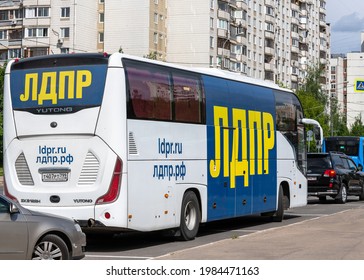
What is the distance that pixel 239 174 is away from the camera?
19047 mm

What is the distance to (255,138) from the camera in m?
20.0

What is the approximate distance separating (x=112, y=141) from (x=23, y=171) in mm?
1939

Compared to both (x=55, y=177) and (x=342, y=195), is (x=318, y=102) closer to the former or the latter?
(x=342, y=195)

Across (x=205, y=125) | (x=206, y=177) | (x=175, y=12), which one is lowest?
(x=206, y=177)

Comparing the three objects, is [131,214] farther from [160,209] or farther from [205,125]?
[205,125]

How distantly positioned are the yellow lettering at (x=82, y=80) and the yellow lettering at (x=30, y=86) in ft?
2.93

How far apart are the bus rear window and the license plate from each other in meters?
1.58

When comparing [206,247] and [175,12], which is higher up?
[175,12]

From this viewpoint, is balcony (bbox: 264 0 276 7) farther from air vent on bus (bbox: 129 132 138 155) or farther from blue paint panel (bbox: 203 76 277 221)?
air vent on bus (bbox: 129 132 138 155)

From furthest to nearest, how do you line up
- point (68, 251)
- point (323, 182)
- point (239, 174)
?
1. point (323, 182)
2. point (239, 174)
3. point (68, 251)

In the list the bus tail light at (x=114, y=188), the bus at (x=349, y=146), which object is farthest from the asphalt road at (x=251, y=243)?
the bus at (x=349, y=146)

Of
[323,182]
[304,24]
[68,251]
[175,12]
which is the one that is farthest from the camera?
[304,24]

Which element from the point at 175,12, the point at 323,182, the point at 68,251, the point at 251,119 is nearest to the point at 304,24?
the point at 175,12
